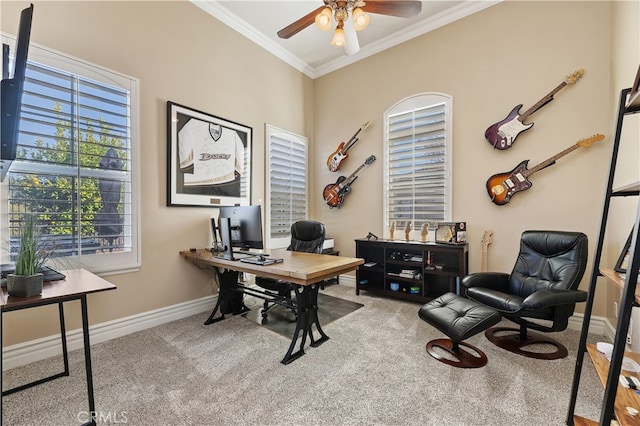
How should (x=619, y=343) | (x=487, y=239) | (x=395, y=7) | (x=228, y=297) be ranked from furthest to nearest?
(x=487, y=239) < (x=228, y=297) < (x=395, y=7) < (x=619, y=343)

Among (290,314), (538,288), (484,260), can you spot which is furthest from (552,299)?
(290,314)

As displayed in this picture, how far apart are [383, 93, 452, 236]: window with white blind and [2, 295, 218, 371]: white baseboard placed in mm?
2720

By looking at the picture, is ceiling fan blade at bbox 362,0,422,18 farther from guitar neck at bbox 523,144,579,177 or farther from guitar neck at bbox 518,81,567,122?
guitar neck at bbox 523,144,579,177

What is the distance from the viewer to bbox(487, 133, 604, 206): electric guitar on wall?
2934 mm

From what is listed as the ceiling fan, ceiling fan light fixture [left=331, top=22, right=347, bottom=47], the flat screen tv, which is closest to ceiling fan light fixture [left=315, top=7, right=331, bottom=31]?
the ceiling fan

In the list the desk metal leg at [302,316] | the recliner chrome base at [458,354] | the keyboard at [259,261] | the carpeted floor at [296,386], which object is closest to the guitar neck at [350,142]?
the keyboard at [259,261]

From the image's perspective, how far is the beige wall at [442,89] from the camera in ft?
8.52

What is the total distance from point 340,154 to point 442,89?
1.65 metres

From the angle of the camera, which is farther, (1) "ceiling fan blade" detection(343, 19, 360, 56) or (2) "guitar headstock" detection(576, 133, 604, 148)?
(2) "guitar headstock" detection(576, 133, 604, 148)

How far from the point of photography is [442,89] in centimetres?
362

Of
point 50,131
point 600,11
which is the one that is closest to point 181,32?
point 50,131

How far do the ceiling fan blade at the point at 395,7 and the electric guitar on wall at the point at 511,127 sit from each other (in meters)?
1.67

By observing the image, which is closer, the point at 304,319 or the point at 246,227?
the point at 304,319

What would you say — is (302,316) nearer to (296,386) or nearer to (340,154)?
(296,386)
